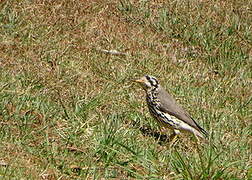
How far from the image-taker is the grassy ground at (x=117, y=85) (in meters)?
7.43

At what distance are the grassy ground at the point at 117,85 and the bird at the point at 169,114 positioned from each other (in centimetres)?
24

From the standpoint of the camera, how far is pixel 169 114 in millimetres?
9805

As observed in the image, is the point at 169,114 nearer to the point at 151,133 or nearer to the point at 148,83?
the point at 151,133

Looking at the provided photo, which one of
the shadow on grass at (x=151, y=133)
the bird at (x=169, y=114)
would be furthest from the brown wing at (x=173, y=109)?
the shadow on grass at (x=151, y=133)

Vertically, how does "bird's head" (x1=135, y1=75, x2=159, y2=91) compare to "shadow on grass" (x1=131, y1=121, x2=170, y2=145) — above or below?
above

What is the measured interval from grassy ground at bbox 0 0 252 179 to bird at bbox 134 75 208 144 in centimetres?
24

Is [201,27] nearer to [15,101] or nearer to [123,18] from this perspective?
[123,18]

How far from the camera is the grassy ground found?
24.4 feet

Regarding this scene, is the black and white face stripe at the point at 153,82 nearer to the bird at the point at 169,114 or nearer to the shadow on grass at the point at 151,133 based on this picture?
the bird at the point at 169,114

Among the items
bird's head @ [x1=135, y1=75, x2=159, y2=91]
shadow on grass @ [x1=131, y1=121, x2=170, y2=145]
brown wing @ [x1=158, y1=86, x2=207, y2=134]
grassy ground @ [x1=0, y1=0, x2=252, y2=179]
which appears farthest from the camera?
bird's head @ [x1=135, y1=75, x2=159, y2=91]

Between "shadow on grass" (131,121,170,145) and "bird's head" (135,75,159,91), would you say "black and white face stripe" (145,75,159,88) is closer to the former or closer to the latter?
"bird's head" (135,75,159,91)

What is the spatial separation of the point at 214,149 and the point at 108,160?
146cm

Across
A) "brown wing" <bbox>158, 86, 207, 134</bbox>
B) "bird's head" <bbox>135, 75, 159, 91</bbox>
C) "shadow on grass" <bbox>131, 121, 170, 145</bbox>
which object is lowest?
"shadow on grass" <bbox>131, 121, 170, 145</bbox>

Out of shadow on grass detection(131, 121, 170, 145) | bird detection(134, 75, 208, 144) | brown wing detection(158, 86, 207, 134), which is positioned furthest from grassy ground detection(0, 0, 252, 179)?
brown wing detection(158, 86, 207, 134)
